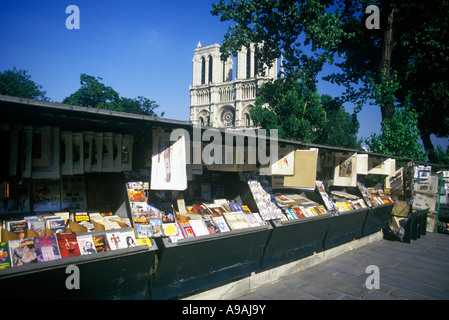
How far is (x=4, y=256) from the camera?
2.63 metres

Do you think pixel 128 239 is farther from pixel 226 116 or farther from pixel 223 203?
pixel 226 116

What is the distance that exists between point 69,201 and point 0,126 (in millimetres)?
1276

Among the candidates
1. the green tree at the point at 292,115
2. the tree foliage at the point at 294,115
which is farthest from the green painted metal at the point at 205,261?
the green tree at the point at 292,115

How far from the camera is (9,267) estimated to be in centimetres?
253

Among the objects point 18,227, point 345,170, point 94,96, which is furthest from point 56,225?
point 94,96

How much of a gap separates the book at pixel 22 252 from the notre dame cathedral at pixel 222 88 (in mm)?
59932

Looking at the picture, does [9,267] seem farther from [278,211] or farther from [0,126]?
[278,211]

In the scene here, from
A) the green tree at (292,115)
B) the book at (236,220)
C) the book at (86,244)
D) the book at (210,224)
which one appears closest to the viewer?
the book at (86,244)

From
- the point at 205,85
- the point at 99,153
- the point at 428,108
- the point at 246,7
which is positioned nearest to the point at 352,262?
the point at 99,153

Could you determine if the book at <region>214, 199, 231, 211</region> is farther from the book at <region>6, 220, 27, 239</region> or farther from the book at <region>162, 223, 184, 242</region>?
the book at <region>6, 220, 27, 239</region>

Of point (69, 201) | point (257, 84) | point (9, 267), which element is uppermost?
point (257, 84)

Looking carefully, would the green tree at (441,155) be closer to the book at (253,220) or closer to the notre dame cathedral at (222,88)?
the book at (253,220)

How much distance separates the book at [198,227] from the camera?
396 cm

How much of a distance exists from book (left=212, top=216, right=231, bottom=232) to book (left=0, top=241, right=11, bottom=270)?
2.52 metres
